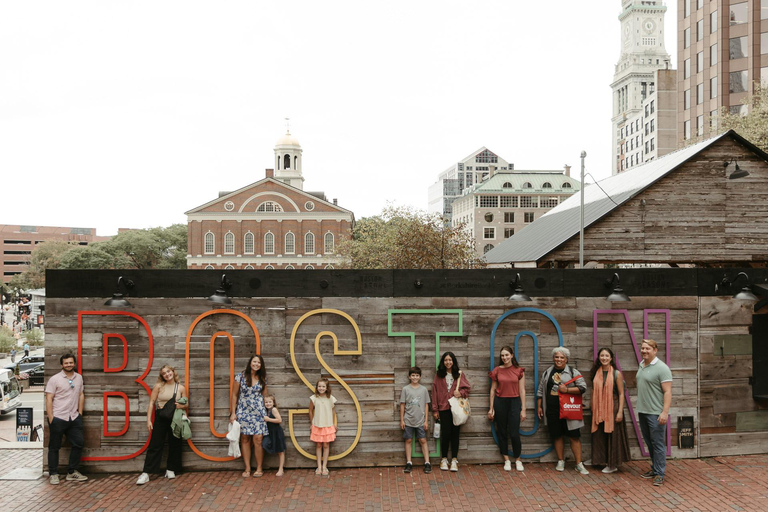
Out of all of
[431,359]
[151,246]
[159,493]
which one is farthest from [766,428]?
[151,246]

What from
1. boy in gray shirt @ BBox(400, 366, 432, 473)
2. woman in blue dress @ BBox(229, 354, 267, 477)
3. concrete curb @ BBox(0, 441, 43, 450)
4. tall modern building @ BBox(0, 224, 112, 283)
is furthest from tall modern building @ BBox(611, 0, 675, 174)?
tall modern building @ BBox(0, 224, 112, 283)

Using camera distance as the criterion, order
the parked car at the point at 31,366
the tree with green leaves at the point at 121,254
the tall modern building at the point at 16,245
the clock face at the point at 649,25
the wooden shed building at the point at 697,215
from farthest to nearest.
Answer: the clock face at the point at 649,25
the tall modern building at the point at 16,245
the tree with green leaves at the point at 121,254
the parked car at the point at 31,366
the wooden shed building at the point at 697,215

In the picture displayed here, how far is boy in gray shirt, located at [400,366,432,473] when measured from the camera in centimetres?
803

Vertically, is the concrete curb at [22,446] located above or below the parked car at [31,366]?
above

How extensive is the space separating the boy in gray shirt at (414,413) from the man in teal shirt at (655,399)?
3.06 meters

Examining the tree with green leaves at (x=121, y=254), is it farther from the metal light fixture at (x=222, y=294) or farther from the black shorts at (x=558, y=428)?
the black shorts at (x=558, y=428)

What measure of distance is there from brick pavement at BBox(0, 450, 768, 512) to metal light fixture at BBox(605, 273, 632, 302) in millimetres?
2538

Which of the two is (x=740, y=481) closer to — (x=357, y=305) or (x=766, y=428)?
(x=766, y=428)

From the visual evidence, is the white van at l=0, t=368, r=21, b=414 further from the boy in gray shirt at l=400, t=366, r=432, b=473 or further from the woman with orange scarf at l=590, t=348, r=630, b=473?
the woman with orange scarf at l=590, t=348, r=630, b=473

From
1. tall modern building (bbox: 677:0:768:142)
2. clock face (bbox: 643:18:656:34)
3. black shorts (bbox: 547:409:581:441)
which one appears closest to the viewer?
black shorts (bbox: 547:409:581:441)

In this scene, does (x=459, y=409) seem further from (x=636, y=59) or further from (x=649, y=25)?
(x=649, y=25)

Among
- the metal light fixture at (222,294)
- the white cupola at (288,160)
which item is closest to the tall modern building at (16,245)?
the white cupola at (288,160)

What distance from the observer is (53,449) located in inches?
309

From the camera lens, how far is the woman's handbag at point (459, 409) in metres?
8.00
